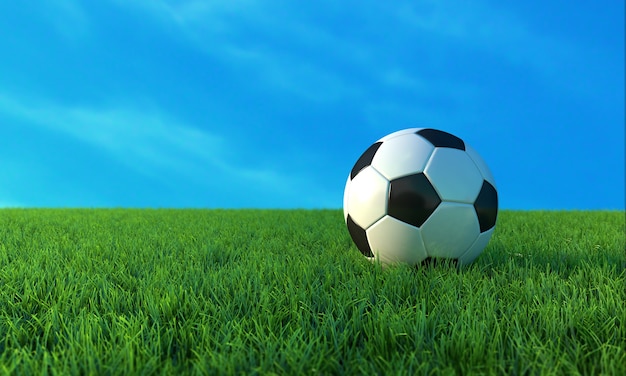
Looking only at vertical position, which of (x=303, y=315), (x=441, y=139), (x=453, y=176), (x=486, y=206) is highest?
(x=441, y=139)

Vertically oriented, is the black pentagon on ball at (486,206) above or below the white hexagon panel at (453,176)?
below

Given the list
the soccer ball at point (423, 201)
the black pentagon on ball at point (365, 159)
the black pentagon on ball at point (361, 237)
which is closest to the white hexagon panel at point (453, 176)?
the soccer ball at point (423, 201)

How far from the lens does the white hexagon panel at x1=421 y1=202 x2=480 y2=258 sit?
2.75m

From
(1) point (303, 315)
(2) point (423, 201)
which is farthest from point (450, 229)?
(1) point (303, 315)

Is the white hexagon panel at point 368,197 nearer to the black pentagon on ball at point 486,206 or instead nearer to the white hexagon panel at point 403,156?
the white hexagon panel at point 403,156

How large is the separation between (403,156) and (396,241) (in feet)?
1.90

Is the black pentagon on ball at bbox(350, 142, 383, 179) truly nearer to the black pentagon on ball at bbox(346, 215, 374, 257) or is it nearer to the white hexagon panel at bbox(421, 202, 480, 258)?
the black pentagon on ball at bbox(346, 215, 374, 257)

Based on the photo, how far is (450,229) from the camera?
278 cm

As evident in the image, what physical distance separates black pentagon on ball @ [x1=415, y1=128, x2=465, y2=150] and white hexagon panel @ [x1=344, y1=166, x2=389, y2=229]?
1.49 ft

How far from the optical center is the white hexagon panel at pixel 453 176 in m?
2.77

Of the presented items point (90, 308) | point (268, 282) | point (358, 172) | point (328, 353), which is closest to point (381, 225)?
point (358, 172)

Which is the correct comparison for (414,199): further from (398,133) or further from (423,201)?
(398,133)

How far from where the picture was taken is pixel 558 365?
1.48m

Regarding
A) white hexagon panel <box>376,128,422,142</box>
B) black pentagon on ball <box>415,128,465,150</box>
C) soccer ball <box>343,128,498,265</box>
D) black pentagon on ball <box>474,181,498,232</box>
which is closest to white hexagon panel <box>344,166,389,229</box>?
soccer ball <box>343,128,498,265</box>
